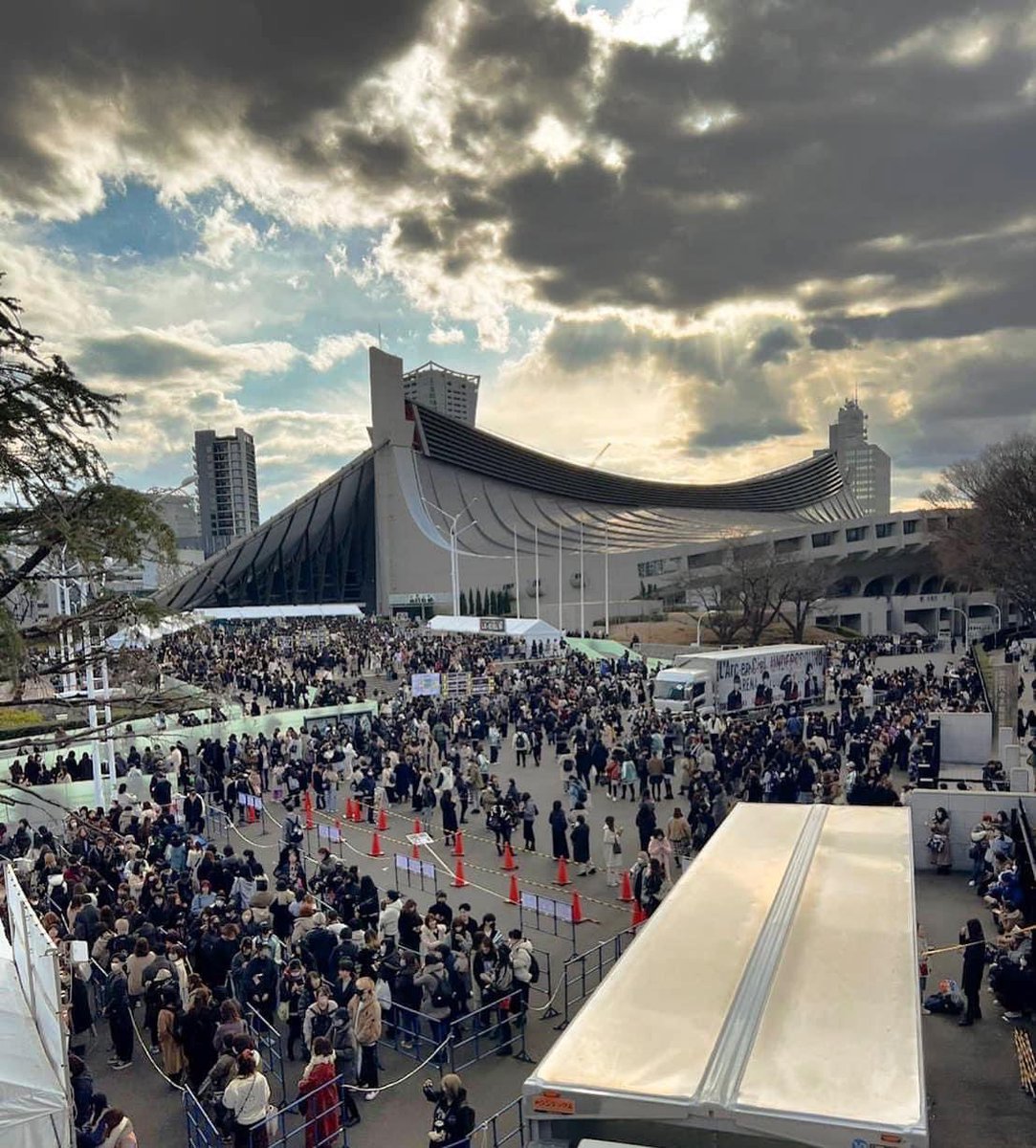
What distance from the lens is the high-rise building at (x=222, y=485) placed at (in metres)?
175

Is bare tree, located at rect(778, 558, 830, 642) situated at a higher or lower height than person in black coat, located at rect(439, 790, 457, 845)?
higher

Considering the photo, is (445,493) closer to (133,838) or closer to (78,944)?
(133,838)

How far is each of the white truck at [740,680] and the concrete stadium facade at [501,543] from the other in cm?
2899

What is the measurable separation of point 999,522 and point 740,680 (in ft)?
71.4

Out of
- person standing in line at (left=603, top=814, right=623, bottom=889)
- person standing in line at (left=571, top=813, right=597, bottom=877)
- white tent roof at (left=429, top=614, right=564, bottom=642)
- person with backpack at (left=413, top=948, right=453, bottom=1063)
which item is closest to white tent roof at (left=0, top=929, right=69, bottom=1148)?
person with backpack at (left=413, top=948, right=453, bottom=1063)

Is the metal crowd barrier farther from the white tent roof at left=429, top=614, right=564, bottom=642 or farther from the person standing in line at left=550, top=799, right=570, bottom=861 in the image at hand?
the white tent roof at left=429, top=614, right=564, bottom=642

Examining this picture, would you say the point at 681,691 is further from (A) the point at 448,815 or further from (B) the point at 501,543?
(B) the point at 501,543

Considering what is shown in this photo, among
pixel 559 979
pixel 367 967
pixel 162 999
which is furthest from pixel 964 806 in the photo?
pixel 162 999

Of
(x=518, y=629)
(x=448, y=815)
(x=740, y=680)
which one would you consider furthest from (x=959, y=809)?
(x=518, y=629)

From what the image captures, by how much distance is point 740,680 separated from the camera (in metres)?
26.7

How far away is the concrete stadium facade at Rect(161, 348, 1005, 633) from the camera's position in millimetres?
64750

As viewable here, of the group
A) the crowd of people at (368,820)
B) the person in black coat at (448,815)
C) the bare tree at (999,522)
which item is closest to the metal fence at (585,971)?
the crowd of people at (368,820)

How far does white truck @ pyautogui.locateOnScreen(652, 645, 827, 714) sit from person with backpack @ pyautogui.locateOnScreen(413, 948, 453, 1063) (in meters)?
16.7

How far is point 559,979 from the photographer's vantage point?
1020 cm
